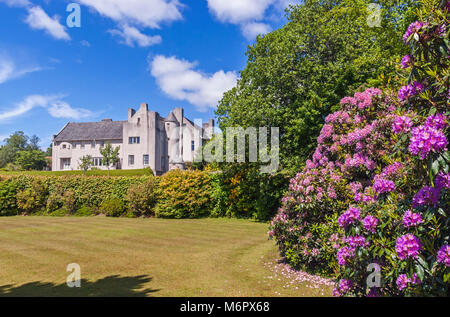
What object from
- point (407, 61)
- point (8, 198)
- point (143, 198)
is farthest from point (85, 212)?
point (407, 61)

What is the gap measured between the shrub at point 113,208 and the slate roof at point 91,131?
3158cm

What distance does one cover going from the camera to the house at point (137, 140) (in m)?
52.1

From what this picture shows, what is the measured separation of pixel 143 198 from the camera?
24.5 meters

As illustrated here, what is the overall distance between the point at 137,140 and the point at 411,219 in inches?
2055

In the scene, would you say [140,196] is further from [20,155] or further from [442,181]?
[20,155]

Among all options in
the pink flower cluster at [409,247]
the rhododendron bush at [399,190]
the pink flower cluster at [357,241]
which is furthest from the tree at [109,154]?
the pink flower cluster at [409,247]

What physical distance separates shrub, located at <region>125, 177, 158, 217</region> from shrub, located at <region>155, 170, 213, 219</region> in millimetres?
726

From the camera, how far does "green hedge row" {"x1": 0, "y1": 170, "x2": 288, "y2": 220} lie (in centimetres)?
2383

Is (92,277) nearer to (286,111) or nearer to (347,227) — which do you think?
(347,227)

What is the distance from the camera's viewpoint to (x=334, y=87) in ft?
59.7

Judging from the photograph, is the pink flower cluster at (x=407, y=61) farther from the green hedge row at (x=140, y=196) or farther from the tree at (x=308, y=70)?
the green hedge row at (x=140, y=196)

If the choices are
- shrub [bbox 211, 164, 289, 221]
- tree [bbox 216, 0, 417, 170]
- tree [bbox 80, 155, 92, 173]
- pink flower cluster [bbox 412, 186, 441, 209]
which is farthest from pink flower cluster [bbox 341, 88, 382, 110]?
tree [bbox 80, 155, 92, 173]
